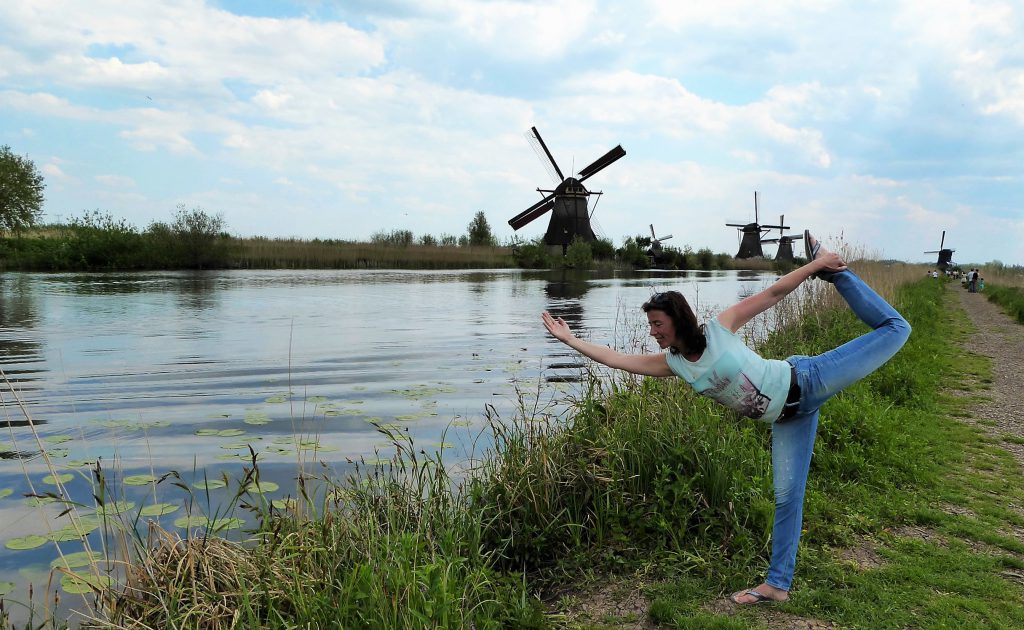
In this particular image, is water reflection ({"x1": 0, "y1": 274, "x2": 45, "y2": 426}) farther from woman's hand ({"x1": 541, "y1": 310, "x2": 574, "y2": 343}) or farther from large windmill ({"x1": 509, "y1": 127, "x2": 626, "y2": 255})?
large windmill ({"x1": 509, "y1": 127, "x2": 626, "y2": 255})

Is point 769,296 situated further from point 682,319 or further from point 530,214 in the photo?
point 530,214

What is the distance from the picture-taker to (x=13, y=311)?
1817 centimetres

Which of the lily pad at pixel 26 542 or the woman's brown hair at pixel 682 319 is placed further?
the lily pad at pixel 26 542

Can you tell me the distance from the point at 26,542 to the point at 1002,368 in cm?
1333

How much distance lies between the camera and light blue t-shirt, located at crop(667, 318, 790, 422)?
309 cm

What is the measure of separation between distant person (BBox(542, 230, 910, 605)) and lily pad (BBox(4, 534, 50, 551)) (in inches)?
169

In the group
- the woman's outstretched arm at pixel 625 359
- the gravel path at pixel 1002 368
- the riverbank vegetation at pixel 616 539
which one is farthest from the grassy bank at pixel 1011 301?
the woman's outstretched arm at pixel 625 359

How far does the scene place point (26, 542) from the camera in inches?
178

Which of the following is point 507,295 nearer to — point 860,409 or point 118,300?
point 118,300

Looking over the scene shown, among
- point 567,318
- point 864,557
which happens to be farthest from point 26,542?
A: point 567,318

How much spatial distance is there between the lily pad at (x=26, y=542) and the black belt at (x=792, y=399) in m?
4.97

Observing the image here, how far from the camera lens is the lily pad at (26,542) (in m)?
4.46

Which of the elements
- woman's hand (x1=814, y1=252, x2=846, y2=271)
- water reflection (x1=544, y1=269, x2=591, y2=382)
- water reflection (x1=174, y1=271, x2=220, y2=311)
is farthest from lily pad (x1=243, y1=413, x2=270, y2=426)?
water reflection (x1=174, y1=271, x2=220, y2=311)

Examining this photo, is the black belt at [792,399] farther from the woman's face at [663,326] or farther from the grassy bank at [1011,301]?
the grassy bank at [1011,301]
